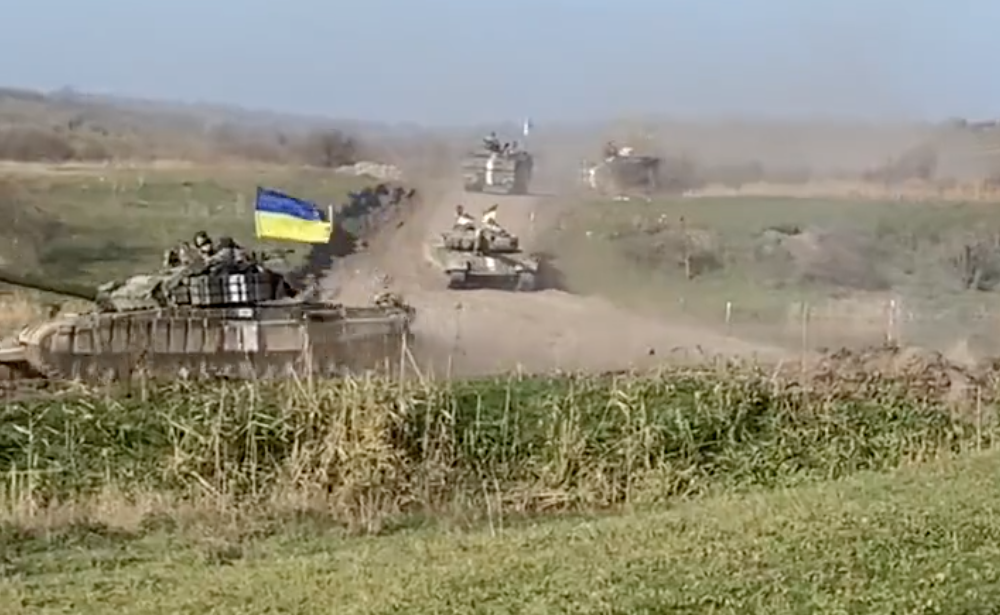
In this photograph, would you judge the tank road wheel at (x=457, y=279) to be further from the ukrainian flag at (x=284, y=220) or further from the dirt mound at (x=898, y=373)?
the dirt mound at (x=898, y=373)

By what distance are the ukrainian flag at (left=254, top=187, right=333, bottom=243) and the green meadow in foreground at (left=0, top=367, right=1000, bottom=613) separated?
9.27m

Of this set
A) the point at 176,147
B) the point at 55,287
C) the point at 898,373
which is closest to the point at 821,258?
the point at 55,287

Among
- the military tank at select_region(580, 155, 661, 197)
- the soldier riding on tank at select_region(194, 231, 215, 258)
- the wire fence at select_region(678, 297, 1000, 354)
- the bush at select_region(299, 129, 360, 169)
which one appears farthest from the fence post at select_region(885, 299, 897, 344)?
the bush at select_region(299, 129, 360, 169)

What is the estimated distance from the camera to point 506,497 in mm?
12359

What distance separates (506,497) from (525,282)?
1988cm

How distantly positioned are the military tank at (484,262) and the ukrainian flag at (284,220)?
18.4ft

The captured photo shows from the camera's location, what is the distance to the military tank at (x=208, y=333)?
20.5 metres

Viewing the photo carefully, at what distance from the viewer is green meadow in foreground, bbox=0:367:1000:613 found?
681 cm

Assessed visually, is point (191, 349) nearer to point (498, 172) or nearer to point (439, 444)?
point (439, 444)

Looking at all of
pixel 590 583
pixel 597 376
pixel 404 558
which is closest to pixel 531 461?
pixel 597 376

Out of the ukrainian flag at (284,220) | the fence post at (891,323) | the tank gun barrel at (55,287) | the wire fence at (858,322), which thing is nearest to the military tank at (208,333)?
the tank gun barrel at (55,287)

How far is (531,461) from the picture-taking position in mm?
13430

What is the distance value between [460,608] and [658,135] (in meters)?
42.6

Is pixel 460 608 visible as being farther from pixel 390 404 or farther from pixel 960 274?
pixel 960 274
